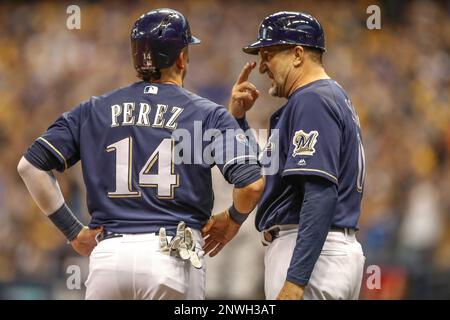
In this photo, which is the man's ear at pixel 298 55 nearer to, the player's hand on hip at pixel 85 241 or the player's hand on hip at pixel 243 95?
the player's hand on hip at pixel 243 95

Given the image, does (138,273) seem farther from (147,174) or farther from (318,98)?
(318,98)

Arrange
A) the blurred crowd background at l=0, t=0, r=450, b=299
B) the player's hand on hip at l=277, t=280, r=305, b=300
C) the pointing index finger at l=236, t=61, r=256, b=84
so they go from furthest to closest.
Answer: the blurred crowd background at l=0, t=0, r=450, b=299
the pointing index finger at l=236, t=61, r=256, b=84
the player's hand on hip at l=277, t=280, r=305, b=300

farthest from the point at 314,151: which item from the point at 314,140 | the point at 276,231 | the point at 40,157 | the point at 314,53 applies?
the point at 40,157

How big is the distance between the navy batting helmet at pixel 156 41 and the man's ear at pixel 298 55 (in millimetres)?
485

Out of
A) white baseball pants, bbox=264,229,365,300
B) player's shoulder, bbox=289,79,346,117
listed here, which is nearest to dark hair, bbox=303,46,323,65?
player's shoulder, bbox=289,79,346,117

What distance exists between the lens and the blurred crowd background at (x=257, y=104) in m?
7.64

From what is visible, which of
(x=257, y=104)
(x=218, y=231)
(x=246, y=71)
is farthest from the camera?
(x=257, y=104)

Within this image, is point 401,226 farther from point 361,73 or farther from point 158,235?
point 158,235

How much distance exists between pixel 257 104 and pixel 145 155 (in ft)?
15.6

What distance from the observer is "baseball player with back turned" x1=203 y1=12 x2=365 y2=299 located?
3287 millimetres

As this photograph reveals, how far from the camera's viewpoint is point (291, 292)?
3.26m

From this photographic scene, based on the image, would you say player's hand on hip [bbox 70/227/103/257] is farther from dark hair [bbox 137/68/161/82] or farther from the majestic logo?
the majestic logo

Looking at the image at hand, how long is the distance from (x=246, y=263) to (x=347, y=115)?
399 cm
